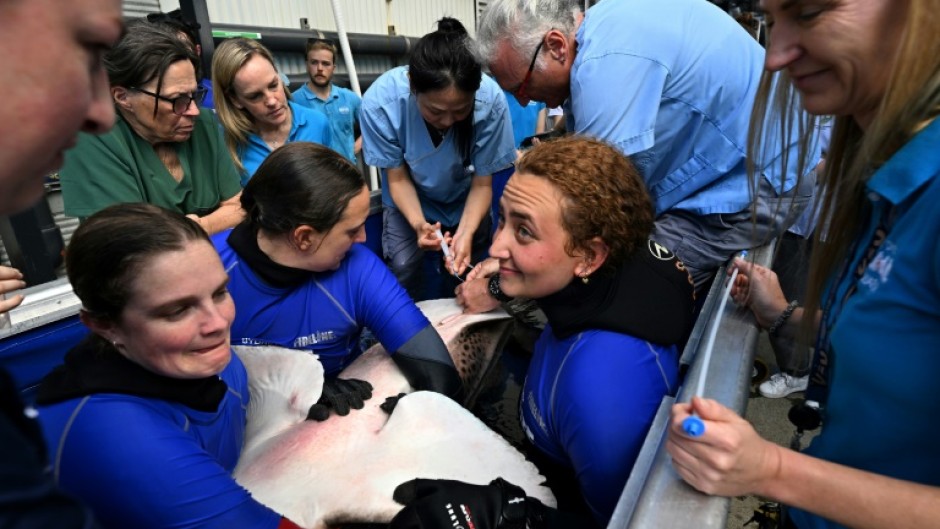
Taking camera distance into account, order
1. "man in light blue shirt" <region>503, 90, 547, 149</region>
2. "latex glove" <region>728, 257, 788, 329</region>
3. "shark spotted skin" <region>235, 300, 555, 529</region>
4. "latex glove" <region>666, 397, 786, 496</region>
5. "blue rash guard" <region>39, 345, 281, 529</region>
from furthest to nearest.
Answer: "man in light blue shirt" <region>503, 90, 547, 149</region> < "latex glove" <region>728, 257, 788, 329</region> < "shark spotted skin" <region>235, 300, 555, 529</region> < "blue rash guard" <region>39, 345, 281, 529</region> < "latex glove" <region>666, 397, 786, 496</region>

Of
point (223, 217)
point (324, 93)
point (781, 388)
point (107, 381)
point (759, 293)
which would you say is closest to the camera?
point (107, 381)

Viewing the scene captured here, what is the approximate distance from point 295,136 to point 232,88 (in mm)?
375

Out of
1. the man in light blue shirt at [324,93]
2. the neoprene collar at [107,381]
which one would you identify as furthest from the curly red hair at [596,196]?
the man in light blue shirt at [324,93]

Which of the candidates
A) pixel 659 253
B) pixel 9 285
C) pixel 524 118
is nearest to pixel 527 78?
pixel 659 253

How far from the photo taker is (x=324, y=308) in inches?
71.5

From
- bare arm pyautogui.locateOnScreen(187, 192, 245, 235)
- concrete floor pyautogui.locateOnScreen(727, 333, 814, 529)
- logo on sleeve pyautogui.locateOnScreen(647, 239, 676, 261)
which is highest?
logo on sleeve pyautogui.locateOnScreen(647, 239, 676, 261)

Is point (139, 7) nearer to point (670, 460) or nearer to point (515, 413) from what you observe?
point (515, 413)

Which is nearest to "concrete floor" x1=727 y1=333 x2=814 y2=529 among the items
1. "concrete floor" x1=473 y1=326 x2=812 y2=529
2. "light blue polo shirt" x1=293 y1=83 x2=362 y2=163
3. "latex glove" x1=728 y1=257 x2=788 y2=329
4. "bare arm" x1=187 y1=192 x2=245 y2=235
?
"concrete floor" x1=473 y1=326 x2=812 y2=529

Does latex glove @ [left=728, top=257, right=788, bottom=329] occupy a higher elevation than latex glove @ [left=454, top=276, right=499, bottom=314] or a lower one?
higher

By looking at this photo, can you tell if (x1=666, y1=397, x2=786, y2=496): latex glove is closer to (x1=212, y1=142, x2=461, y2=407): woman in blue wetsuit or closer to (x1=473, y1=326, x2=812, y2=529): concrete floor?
(x1=473, y1=326, x2=812, y2=529): concrete floor

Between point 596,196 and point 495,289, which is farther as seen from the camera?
point 495,289

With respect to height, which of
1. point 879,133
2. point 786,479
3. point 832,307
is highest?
point 879,133

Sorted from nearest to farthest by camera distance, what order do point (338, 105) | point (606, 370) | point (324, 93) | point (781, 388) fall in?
point (606, 370) → point (781, 388) → point (338, 105) → point (324, 93)

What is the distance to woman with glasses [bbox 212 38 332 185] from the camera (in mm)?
2549
